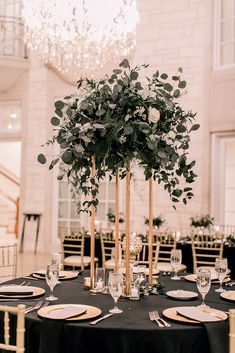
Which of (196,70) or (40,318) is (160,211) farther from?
(40,318)

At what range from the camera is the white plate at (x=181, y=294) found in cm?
312

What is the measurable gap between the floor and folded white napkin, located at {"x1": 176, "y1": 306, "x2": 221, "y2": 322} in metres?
5.57

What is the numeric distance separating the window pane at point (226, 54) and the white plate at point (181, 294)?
257 inches

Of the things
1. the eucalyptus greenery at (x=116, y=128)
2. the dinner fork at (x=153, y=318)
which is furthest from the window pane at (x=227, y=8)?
the dinner fork at (x=153, y=318)

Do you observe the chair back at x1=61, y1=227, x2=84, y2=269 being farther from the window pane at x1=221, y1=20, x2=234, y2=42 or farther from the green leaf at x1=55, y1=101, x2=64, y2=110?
the window pane at x1=221, y1=20, x2=234, y2=42

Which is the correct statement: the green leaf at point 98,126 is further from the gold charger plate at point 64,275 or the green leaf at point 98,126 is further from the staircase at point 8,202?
the staircase at point 8,202

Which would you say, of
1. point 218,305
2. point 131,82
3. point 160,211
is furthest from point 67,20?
point 218,305

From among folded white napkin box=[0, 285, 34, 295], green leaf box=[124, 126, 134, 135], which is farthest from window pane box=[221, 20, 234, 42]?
folded white napkin box=[0, 285, 34, 295]

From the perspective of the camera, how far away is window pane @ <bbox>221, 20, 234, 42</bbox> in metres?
9.10

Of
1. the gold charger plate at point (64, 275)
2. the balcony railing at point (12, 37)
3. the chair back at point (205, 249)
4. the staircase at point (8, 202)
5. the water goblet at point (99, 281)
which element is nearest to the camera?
the water goblet at point (99, 281)

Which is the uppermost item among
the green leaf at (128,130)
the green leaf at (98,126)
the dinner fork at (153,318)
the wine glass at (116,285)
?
the green leaf at (98,126)

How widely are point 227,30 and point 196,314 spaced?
734 cm

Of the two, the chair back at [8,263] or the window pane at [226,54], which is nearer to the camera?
the chair back at [8,263]

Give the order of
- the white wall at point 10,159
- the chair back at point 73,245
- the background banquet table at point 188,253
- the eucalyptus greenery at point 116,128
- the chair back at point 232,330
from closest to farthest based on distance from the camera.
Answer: the chair back at point 232,330 < the eucalyptus greenery at point 116,128 < the background banquet table at point 188,253 < the chair back at point 73,245 < the white wall at point 10,159
